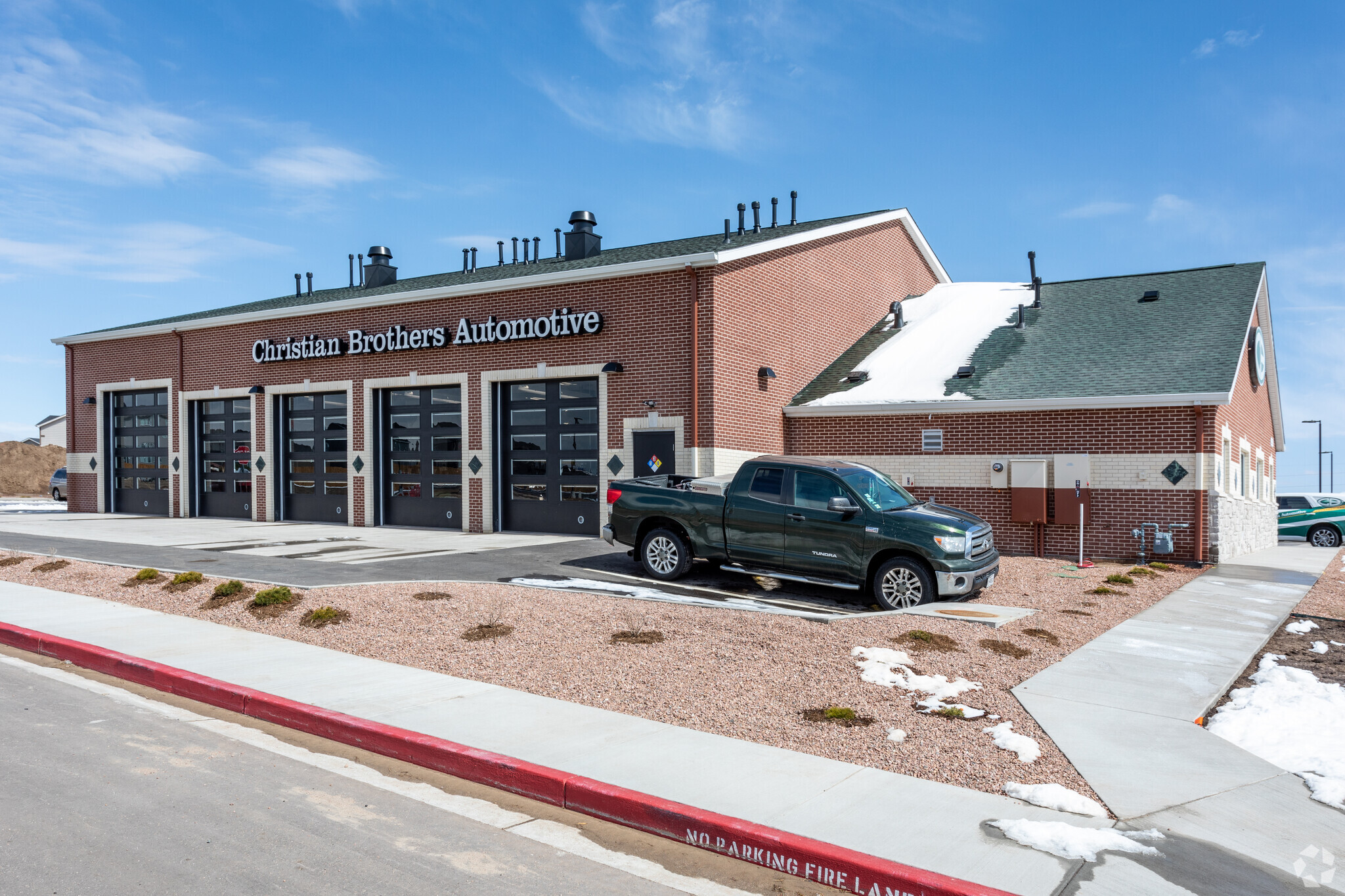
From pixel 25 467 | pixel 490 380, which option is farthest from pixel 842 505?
pixel 25 467

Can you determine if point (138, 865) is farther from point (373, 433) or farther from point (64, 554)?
point (373, 433)

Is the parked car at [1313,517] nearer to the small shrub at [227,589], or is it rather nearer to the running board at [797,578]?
the running board at [797,578]

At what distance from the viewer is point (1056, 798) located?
5.16m

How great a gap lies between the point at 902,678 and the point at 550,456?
1333cm

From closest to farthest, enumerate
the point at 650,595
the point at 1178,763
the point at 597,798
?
the point at 597,798, the point at 1178,763, the point at 650,595

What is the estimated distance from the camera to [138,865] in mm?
4340

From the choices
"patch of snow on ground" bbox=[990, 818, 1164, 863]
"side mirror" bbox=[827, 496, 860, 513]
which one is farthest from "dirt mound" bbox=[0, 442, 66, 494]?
"patch of snow on ground" bbox=[990, 818, 1164, 863]

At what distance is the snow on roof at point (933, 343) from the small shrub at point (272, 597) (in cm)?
1219

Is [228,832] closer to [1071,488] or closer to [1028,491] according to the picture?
[1028,491]

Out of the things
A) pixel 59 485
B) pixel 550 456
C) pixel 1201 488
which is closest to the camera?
pixel 1201 488

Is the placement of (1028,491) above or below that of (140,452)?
below

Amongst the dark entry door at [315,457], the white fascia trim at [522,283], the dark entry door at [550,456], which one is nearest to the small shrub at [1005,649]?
the white fascia trim at [522,283]

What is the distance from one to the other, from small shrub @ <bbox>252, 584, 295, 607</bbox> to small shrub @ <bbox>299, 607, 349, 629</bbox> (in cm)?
69

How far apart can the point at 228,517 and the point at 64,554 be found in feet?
33.7
